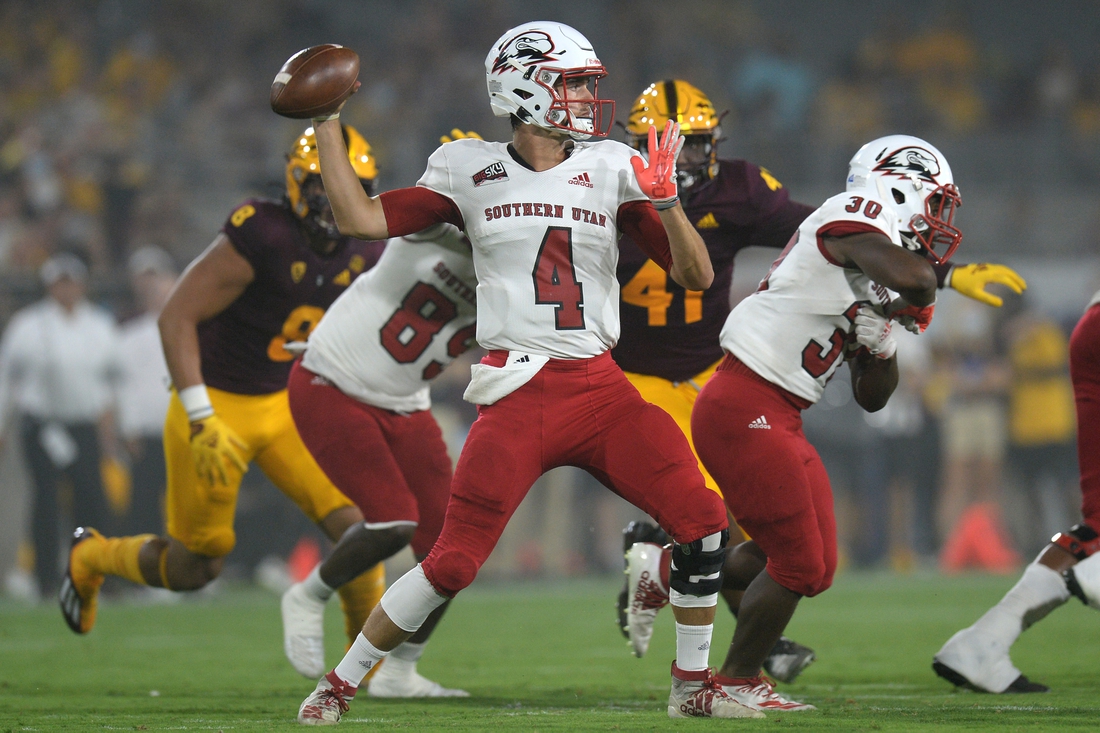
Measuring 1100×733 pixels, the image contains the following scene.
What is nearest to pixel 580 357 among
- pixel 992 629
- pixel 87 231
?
pixel 992 629

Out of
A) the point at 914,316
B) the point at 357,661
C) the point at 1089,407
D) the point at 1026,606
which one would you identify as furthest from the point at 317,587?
the point at 1089,407

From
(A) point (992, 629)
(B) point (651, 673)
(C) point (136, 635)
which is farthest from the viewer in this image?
(C) point (136, 635)

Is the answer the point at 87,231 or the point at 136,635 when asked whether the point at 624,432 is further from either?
the point at 87,231

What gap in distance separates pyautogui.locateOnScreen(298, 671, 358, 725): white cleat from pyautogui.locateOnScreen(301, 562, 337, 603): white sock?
1.19 meters

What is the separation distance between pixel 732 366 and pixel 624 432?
0.59 metres

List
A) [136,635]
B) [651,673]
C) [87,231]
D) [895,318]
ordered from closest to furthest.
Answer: [895,318], [651,673], [136,635], [87,231]

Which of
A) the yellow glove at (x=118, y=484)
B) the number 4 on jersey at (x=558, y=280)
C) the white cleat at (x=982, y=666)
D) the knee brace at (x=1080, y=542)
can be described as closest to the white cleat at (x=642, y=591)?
the white cleat at (x=982, y=666)

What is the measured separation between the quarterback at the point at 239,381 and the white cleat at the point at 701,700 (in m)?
1.70

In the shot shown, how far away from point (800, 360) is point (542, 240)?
92 cm

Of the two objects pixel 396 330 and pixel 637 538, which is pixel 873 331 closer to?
pixel 637 538

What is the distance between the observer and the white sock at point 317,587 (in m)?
4.96

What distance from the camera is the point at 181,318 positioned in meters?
5.09

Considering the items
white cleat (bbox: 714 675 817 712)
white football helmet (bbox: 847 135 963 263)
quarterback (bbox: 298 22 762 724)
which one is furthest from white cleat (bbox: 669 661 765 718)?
white football helmet (bbox: 847 135 963 263)

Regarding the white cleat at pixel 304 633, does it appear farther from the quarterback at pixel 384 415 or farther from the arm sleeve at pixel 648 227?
the arm sleeve at pixel 648 227
